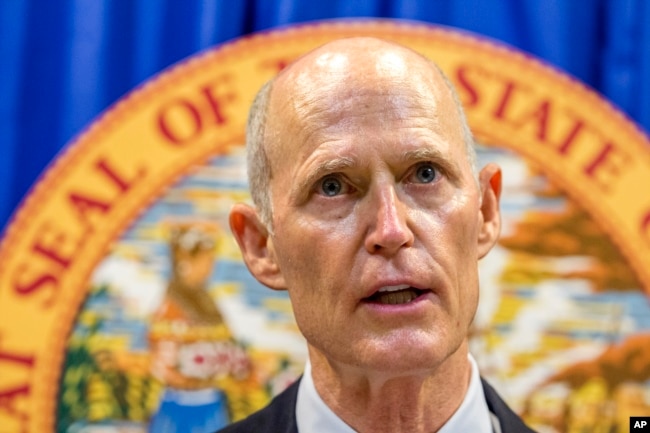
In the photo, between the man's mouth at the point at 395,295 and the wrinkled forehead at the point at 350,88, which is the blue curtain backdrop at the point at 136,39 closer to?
the wrinkled forehead at the point at 350,88

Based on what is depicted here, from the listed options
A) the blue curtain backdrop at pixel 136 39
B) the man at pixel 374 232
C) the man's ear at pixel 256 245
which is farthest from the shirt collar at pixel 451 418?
the blue curtain backdrop at pixel 136 39

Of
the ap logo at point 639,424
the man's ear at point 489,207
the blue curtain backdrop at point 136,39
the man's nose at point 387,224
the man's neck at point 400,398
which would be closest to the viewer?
the man's nose at point 387,224

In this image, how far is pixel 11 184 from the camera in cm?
191

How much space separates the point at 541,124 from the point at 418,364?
0.92 metres

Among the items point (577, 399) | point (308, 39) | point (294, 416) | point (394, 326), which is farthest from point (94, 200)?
point (577, 399)

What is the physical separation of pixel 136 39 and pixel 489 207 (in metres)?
1.01

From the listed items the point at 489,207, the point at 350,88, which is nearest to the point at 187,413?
the point at 489,207

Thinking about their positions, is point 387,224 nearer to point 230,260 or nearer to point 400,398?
point 400,398

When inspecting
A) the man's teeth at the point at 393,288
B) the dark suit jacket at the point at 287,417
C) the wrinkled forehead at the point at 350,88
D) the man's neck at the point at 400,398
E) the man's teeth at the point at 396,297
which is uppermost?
the wrinkled forehead at the point at 350,88

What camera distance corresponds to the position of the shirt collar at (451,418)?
1181mm

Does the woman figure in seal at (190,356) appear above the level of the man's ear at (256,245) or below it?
below

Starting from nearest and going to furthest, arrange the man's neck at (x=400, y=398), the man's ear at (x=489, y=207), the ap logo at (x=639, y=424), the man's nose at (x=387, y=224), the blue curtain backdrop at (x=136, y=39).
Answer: the man's nose at (x=387, y=224)
the man's neck at (x=400, y=398)
the man's ear at (x=489, y=207)
the ap logo at (x=639, y=424)
the blue curtain backdrop at (x=136, y=39)

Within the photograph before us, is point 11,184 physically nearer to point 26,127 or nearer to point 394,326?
point 26,127

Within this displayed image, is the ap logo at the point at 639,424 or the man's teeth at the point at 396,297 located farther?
the ap logo at the point at 639,424
